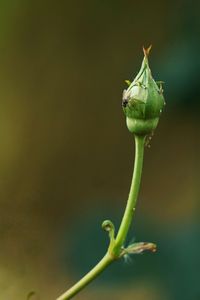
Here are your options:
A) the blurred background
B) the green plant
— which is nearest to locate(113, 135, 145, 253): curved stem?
the green plant

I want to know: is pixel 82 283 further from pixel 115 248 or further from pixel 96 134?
pixel 96 134

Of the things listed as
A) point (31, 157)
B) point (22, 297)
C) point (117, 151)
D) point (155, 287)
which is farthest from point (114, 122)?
point (22, 297)

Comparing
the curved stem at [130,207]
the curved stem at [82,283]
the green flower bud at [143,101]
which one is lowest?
the curved stem at [82,283]

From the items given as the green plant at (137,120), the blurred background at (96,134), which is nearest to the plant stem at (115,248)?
the green plant at (137,120)

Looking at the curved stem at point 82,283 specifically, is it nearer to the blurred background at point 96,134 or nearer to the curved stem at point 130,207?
the curved stem at point 130,207

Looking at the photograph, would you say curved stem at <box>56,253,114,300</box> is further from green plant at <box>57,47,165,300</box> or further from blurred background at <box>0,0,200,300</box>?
blurred background at <box>0,0,200,300</box>

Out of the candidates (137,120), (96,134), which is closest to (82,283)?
(137,120)

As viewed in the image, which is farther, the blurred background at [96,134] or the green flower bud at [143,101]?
the blurred background at [96,134]
